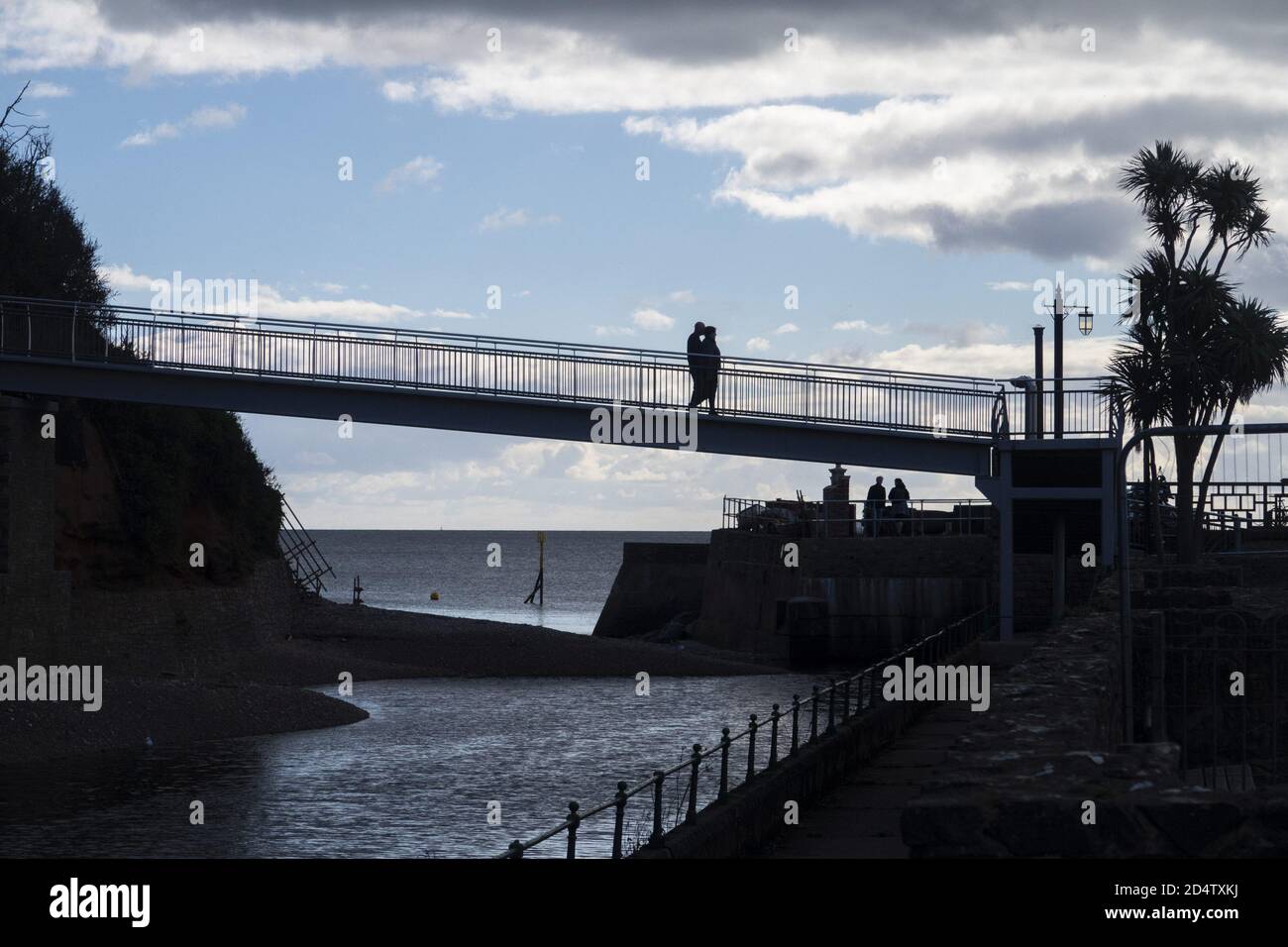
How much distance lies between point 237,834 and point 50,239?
27.7 m

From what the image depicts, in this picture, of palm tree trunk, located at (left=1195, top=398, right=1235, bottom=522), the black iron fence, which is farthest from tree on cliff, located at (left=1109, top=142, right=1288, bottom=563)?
the black iron fence

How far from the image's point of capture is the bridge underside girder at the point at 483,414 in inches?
1282

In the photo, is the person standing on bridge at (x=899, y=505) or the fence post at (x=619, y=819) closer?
the fence post at (x=619, y=819)

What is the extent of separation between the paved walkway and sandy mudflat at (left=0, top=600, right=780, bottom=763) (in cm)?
1511

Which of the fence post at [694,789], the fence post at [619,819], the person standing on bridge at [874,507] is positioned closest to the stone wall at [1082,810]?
the fence post at [619,819]

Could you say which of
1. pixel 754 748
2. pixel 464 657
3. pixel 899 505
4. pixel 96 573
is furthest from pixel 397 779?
pixel 899 505

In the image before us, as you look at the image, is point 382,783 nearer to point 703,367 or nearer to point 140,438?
point 703,367

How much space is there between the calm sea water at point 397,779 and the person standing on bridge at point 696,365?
697cm

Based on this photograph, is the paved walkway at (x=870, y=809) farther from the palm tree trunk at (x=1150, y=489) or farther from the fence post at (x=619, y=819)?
the palm tree trunk at (x=1150, y=489)

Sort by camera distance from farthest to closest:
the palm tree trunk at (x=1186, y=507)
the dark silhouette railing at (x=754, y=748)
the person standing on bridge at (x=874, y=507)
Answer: the person standing on bridge at (x=874, y=507), the palm tree trunk at (x=1186, y=507), the dark silhouette railing at (x=754, y=748)

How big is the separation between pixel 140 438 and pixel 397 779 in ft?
65.8

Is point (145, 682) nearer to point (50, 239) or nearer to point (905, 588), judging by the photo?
point (50, 239)

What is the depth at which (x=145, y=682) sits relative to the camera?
32.6 m

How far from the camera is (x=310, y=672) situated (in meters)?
42.2
